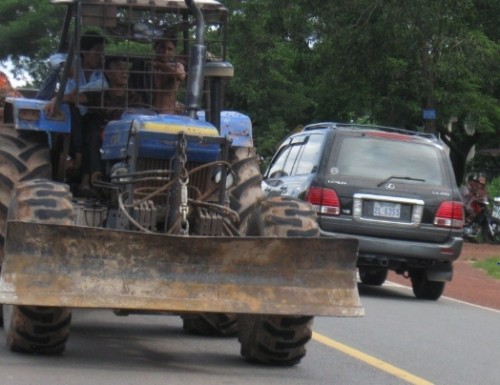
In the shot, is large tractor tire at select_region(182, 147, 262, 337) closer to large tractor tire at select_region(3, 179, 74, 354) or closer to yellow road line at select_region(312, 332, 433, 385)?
yellow road line at select_region(312, 332, 433, 385)

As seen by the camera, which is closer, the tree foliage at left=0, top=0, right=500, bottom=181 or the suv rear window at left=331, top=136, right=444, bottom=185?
the suv rear window at left=331, top=136, right=444, bottom=185

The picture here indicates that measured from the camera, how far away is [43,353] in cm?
905

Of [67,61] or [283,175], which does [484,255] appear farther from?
[67,61]

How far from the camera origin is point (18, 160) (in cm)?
998

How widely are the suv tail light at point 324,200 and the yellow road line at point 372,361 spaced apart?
375 centimetres

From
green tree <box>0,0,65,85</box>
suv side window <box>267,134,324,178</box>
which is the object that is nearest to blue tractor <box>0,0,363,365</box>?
suv side window <box>267,134,324,178</box>

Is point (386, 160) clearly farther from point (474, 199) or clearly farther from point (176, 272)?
point (474, 199)

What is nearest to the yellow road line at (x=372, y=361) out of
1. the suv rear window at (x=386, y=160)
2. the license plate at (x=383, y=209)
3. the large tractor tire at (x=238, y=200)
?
the large tractor tire at (x=238, y=200)

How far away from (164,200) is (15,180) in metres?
1.34

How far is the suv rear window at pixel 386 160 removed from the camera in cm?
1555

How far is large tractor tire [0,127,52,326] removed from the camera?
9.69 metres

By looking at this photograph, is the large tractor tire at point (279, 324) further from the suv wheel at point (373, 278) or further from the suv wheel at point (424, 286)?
the suv wheel at point (373, 278)

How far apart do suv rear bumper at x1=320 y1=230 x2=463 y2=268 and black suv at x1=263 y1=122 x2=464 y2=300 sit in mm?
12

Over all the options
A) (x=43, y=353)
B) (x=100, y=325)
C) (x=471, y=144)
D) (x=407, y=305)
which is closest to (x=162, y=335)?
(x=100, y=325)
